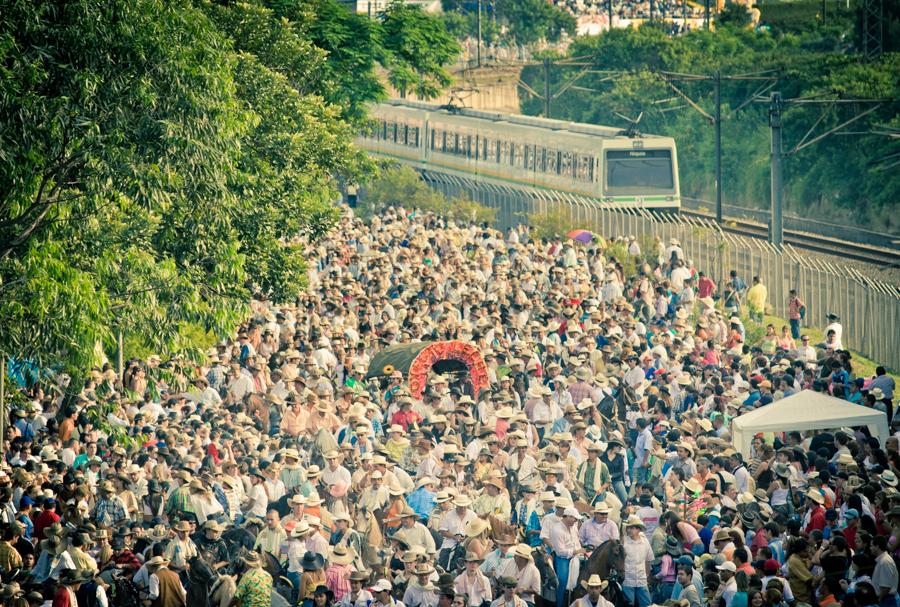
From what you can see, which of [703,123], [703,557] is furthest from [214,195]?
[703,123]

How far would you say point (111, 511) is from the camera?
59.9 ft

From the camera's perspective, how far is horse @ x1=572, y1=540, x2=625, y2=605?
15789 mm

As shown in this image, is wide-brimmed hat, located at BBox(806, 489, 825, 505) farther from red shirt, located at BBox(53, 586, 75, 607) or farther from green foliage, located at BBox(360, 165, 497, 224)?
green foliage, located at BBox(360, 165, 497, 224)

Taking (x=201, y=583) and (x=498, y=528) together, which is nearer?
(x=201, y=583)

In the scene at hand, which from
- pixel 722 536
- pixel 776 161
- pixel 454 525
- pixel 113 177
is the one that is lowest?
pixel 454 525

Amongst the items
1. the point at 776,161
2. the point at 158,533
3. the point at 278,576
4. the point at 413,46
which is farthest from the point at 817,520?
the point at 413,46

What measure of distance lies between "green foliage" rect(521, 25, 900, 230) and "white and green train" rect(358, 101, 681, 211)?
16.1 ft

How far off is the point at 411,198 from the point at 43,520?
34.2m

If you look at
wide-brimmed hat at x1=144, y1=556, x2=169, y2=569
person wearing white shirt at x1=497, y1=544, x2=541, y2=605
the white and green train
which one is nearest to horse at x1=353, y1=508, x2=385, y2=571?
person wearing white shirt at x1=497, y1=544, x2=541, y2=605

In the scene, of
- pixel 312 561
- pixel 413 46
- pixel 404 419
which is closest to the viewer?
pixel 312 561

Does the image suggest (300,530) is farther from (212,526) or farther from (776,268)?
(776,268)

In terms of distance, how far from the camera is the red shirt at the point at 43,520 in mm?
17516

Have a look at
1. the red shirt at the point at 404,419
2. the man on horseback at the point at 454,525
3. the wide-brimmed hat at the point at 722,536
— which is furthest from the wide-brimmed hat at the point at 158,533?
the wide-brimmed hat at the point at 722,536

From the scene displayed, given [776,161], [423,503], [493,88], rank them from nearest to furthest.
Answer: [423,503] < [776,161] < [493,88]
